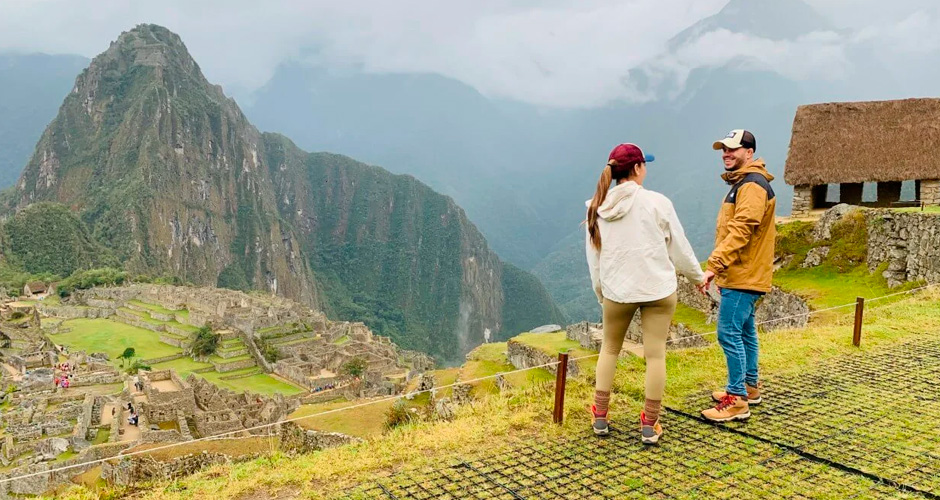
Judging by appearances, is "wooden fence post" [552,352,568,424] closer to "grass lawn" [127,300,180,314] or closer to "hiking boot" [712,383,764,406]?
"hiking boot" [712,383,764,406]

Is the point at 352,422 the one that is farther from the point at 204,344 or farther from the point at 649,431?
the point at 204,344

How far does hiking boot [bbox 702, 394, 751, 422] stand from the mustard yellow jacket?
0.68 metres

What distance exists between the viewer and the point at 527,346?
1222 cm

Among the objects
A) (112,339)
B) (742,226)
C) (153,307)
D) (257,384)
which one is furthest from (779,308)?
(153,307)

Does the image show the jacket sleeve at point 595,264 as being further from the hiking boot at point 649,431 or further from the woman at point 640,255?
the hiking boot at point 649,431

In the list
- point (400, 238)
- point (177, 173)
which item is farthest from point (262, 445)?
point (400, 238)

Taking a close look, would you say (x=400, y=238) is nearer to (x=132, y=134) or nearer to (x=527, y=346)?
(x=132, y=134)

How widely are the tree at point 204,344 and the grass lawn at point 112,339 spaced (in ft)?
5.00

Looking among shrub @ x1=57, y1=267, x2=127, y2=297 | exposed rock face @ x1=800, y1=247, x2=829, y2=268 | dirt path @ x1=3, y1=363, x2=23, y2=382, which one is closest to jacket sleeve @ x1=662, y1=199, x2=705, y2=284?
exposed rock face @ x1=800, y1=247, x2=829, y2=268

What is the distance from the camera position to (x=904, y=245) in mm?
9266

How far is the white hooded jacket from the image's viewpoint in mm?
3311

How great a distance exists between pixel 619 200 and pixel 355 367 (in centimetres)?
3018

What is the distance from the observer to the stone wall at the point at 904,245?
868 centimetres

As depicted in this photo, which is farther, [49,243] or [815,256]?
[49,243]
